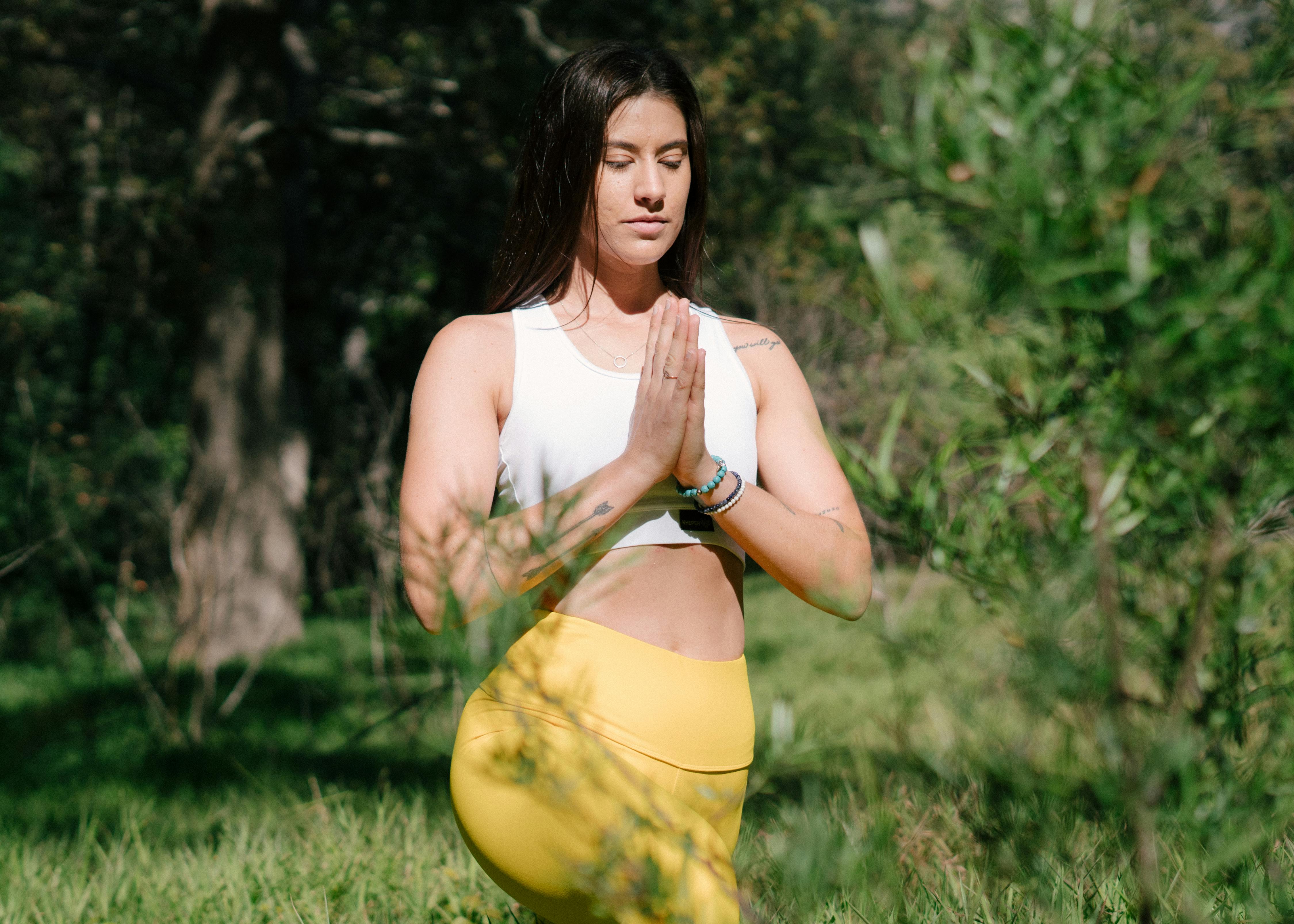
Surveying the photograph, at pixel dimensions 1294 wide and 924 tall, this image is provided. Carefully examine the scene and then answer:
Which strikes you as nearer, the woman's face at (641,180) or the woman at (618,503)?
the woman at (618,503)

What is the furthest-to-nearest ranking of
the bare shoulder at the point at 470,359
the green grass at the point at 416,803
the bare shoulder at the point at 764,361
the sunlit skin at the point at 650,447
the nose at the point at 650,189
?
the bare shoulder at the point at 764,361 < the nose at the point at 650,189 < the bare shoulder at the point at 470,359 < the sunlit skin at the point at 650,447 < the green grass at the point at 416,803

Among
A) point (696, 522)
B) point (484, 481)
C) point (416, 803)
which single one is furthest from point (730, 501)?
point (416, 803)

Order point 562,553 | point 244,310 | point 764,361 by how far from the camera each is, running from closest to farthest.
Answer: point 562,553, point 764,361, point 244,310

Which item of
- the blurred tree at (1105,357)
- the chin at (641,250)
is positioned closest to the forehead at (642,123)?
the chin at (641,250)

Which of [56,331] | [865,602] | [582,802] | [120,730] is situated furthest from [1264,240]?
[56,331]

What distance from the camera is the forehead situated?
1.76 meters

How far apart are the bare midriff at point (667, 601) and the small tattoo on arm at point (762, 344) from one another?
1.32 ft

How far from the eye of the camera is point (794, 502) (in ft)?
5.82

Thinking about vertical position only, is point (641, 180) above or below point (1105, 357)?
above

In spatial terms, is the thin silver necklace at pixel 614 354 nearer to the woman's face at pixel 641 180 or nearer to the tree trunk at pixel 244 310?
the woman's face at pixel 641 180

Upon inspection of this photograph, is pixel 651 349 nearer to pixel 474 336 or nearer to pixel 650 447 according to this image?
pixel 650 447

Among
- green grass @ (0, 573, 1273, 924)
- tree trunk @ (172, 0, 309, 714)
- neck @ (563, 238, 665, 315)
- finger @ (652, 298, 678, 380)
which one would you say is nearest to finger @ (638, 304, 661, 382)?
finger @ (652, 298, 678, 380)

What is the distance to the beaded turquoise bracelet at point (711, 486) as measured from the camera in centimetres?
154

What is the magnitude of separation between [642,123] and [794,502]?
72 centimetres
